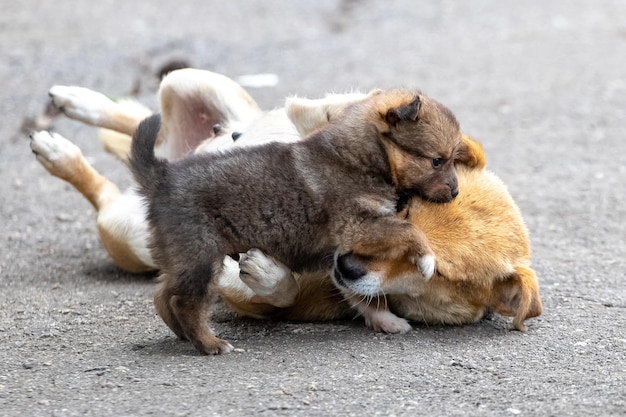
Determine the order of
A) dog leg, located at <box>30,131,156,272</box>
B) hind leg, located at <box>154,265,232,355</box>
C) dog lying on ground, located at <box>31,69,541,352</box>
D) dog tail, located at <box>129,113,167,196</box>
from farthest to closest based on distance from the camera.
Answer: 1. dog leg, located at <box>30,131,156,272</box>
2. dog lying on ground, located at <box>31,69,541,352</box>
3. dog tail, located at <box>129,113,167,196</box>
4. hind leg, located at <box>154,265,232,355</box>

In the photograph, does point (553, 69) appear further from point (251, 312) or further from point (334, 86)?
point (251, 312)

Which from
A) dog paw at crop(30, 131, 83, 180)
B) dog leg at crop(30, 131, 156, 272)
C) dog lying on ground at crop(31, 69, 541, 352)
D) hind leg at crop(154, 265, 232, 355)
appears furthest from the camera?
dog paw at crop(30, 131, 83, 180)

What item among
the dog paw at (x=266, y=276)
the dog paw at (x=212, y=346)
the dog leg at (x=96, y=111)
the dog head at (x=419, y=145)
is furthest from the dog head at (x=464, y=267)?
the dog leg at (x=96, y=111)

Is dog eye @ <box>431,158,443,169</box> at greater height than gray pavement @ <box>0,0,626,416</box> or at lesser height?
greater

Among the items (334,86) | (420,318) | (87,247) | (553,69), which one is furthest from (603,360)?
(553,69)

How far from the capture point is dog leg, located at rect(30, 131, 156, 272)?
18.2ft

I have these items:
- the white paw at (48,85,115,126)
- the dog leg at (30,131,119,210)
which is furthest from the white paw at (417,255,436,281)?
the white paw at (48,85,115,126)

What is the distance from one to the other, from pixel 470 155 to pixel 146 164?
155cm

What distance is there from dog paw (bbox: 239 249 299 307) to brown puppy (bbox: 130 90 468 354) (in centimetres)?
7

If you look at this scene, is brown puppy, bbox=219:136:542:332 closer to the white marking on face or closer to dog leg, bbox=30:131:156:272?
the white marking on face

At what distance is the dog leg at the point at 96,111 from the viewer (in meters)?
5.95

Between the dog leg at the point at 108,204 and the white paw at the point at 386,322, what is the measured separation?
1.49 m

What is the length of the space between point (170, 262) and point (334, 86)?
5.35 metres

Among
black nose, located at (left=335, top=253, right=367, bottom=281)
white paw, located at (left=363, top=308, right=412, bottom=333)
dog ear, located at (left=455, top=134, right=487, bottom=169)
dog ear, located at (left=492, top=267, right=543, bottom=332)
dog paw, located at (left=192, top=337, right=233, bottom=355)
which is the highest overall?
dog ear, located at (left=455, top=134, right=487, bottom=169)
